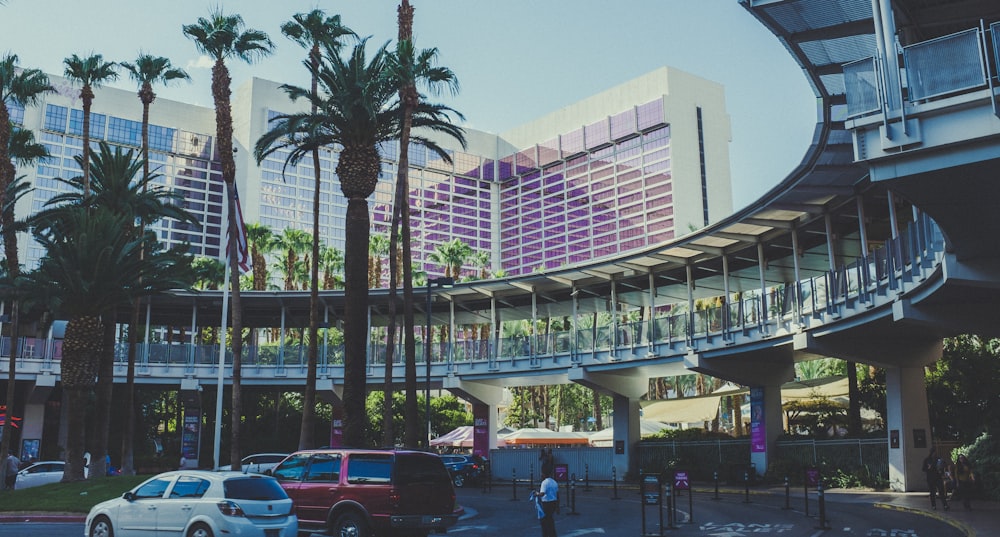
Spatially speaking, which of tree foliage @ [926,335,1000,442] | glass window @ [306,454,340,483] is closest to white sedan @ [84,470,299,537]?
glass window @ [306,454,340,483]

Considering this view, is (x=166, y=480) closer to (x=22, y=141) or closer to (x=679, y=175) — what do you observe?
(x=22, y=141)

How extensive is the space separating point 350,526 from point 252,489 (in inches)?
86.7

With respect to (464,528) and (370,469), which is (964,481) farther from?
(370,469)

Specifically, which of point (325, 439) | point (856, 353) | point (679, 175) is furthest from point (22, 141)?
point (679, 175)

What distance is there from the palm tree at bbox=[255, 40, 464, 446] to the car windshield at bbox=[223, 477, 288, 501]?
10207 millimetres

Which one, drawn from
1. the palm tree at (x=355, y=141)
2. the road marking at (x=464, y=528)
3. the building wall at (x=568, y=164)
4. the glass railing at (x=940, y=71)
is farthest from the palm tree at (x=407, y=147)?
the building wall at (x=568, y=164)

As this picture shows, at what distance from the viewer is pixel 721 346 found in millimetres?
33719

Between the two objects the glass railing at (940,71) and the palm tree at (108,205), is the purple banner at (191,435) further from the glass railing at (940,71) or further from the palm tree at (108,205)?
the glass railing at (940,71)

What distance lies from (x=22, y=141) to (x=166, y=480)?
28706 millimetres

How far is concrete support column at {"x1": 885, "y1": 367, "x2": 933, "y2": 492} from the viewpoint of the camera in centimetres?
2916

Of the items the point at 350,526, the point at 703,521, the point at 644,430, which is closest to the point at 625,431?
the point at 644,430

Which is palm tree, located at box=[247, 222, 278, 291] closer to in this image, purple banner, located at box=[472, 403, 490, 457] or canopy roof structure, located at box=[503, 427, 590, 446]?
canopy roof structure, located at box=[503, 427, 590, 446]

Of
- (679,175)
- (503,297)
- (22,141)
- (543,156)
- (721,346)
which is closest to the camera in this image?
(721,346)

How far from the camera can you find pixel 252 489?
585 inches
